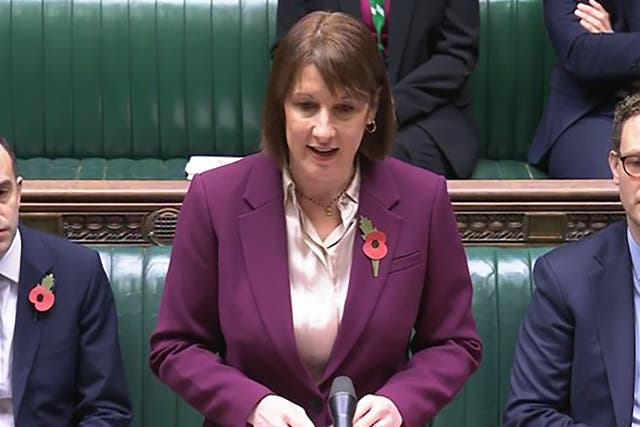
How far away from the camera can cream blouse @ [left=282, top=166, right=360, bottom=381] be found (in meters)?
1.87

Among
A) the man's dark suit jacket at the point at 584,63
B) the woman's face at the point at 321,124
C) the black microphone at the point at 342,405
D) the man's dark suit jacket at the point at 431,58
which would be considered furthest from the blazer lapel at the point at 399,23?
the black microphone at the point at 342,405

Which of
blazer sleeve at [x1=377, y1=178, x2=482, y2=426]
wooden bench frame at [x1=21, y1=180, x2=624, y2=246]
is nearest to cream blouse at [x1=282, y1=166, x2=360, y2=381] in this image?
blazer sleeve at [x1=377, y1=178, x2=482, y2=426]

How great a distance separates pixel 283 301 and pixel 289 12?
1.32 meters

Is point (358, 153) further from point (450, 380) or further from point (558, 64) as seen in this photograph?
point (558, 64)

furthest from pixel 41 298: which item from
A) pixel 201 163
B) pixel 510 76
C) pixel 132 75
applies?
pixel 510 76

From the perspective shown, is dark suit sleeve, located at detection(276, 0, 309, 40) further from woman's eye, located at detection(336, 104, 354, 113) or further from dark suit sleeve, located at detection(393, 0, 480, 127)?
woman's eye, located at detection(336, 104, 354, 113)

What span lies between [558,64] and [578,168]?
0.92ft

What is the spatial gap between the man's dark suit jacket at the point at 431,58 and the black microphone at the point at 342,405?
4.92 ft

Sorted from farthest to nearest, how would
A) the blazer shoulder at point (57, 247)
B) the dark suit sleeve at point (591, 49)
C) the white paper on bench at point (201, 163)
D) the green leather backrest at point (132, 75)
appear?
the green leather backrest at point (132, 75)
the white paper on bench at point (201, 163)
the dark suit sleeve at point (591, 49)
the blazer shoulder at point (57, 247)

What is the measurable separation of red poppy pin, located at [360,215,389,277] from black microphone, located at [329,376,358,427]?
1.11ft

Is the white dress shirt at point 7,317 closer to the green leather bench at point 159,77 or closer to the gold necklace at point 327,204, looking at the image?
the gold necklace at point 327,204

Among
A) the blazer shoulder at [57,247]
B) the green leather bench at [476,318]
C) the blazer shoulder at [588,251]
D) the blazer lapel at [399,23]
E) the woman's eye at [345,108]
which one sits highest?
the blazer lapel at [399,23]

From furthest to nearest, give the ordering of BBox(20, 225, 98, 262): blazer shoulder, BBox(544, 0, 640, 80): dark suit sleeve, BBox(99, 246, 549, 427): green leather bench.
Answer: BBox(544, 0, 640, 80): dark suit sleeve < BBox(99, 246, 549, 427): green leather bench < BBox(20, 225, 98, 262): blazer shoulder

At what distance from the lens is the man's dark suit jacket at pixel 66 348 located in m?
2.01
